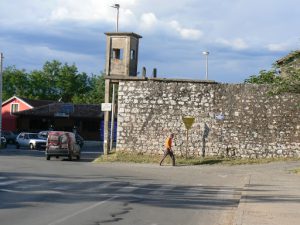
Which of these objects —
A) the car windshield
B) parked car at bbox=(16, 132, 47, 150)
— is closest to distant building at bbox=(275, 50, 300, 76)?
parked car at bbox=(16, 132, 47, 150)

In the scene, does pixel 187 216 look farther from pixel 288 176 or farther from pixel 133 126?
pixel 133 126

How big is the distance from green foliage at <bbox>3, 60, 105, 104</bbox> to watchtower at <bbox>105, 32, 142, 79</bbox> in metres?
67.2

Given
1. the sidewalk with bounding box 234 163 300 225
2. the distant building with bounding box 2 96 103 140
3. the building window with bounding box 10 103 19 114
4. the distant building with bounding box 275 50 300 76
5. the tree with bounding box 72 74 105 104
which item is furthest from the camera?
the tree with bounding box 72 74 105 104

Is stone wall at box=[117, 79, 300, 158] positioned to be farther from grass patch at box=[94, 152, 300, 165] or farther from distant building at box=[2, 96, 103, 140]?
distant building at box=[2, 96, 103, 140]

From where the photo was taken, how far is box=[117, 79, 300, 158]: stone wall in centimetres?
3053

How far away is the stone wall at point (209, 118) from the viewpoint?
100 feet

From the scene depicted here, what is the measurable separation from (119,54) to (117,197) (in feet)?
65.7

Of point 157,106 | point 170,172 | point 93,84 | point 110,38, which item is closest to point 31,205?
point 170,172

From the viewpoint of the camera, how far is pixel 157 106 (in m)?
31.7

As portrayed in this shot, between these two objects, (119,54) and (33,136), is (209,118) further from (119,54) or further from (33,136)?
(33,136)

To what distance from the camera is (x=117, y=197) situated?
15.2 m

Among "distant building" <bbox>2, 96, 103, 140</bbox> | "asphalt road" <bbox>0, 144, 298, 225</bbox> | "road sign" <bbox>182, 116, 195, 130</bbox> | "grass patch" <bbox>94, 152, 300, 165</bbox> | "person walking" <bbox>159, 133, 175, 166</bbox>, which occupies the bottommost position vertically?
"asphalt road" <bbox>0, 144, 298, 225</bbox>

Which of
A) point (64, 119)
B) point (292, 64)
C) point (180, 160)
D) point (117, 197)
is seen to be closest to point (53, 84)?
point (64, 119)

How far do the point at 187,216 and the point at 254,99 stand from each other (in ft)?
63.9
